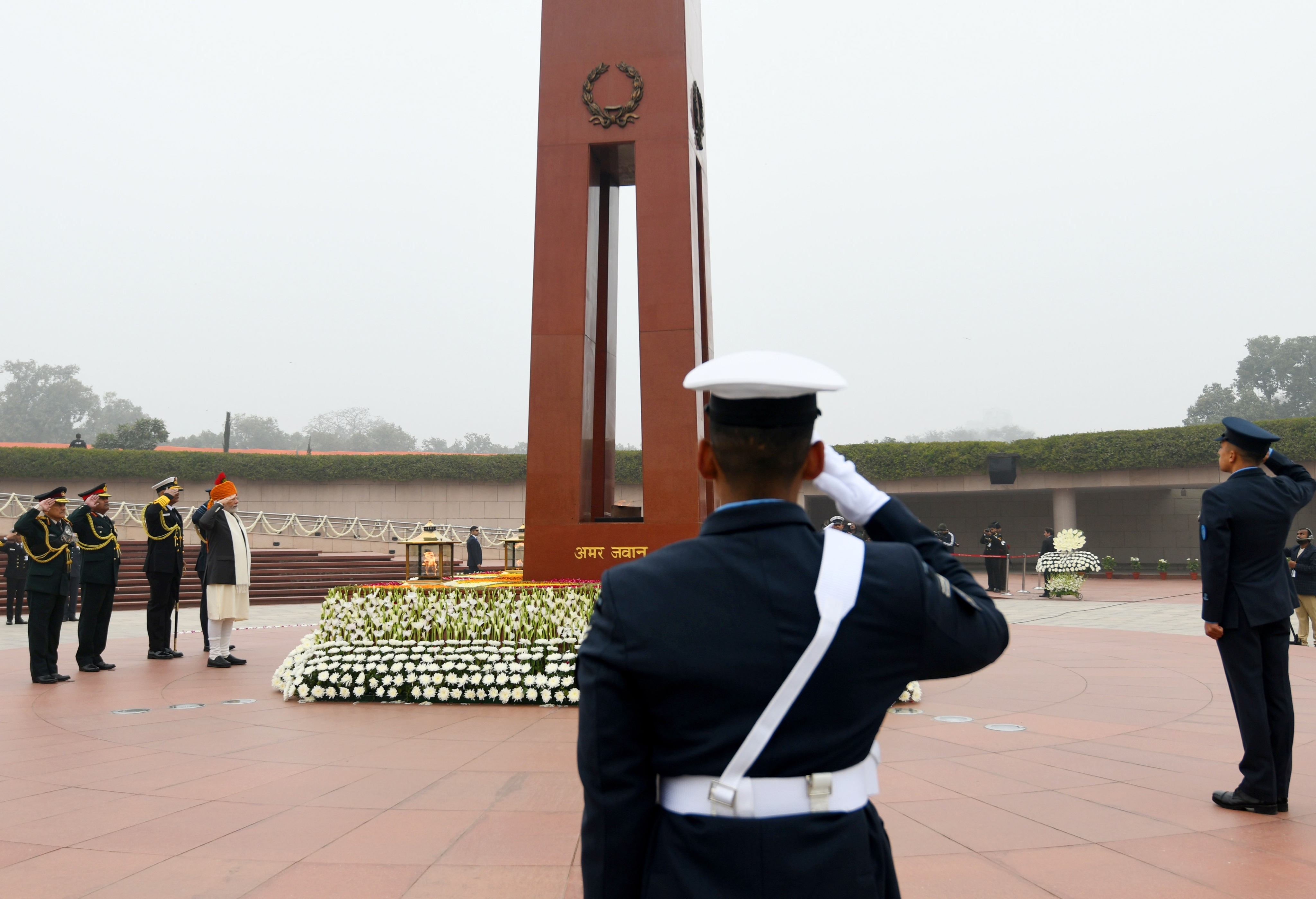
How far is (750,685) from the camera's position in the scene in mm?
1145

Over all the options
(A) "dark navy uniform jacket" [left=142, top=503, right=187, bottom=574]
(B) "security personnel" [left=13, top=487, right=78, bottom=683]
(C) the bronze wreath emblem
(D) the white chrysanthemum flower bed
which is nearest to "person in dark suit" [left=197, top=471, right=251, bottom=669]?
(A) "dark navy uniform jacket" [left=142, top=503, right=187, bottom=574]

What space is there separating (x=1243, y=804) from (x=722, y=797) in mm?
3365

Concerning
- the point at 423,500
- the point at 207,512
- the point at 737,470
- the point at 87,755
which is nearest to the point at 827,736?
the point at 737,470

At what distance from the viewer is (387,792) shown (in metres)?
3.76

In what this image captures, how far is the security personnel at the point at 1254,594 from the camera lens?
3.51 m

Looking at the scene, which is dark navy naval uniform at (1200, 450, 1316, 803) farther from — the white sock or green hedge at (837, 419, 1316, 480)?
green hedge at (837, 419, 1316, 480)

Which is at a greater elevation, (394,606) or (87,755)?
(394,606)

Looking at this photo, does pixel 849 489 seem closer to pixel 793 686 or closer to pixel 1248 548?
pixel 793 686

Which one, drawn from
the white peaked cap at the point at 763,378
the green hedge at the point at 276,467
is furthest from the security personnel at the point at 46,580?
the green hedge at the point at 276,467

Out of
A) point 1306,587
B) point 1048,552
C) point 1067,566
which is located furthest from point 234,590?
point 1048,552

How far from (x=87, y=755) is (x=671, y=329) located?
16.2ft

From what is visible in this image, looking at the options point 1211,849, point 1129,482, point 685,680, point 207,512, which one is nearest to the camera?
point 685,680

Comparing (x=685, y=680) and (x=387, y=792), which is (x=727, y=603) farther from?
(x=387, y=792)

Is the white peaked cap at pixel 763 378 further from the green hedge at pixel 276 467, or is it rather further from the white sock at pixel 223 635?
the green hedge at pixel 276 467
